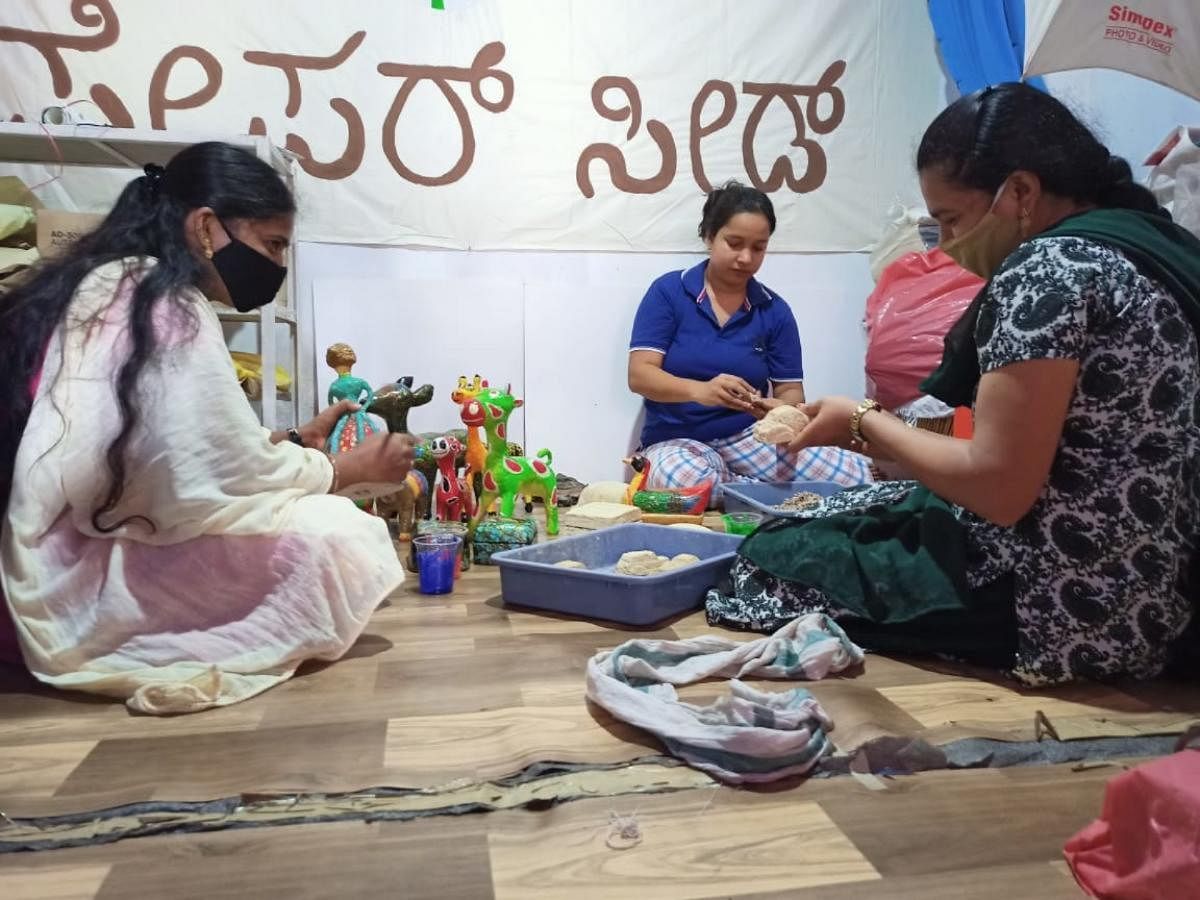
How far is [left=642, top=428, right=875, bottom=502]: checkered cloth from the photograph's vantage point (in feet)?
9.68

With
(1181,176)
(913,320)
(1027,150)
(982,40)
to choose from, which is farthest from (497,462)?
(982,40)

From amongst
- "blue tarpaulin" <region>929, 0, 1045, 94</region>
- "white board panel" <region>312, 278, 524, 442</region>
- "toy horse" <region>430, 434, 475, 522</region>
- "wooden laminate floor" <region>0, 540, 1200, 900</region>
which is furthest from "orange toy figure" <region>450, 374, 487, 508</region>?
"blue tarpaulin" <region>929, 0, 1045, 94</region>

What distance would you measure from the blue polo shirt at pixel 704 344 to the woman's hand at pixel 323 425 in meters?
1.20

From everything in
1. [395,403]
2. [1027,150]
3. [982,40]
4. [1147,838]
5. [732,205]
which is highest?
[982,40]

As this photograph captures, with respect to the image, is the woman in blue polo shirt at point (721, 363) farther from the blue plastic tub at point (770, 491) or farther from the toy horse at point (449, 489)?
the toy horse at point (449, 489)

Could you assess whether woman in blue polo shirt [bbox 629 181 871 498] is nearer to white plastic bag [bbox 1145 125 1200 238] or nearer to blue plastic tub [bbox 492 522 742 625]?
blue plastic tub [bbox 492 522 742 625]

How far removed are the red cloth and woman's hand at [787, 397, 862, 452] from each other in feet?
2.74

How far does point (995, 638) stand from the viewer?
5.08 ft

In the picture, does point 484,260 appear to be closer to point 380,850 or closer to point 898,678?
point 898,678

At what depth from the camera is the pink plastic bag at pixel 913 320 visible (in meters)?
2.96

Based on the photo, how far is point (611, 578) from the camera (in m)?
1.77

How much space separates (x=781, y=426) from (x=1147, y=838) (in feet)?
4.20

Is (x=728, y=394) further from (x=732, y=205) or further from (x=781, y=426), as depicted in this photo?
(x=781, y=426)

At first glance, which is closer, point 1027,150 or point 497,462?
point 1027,150
